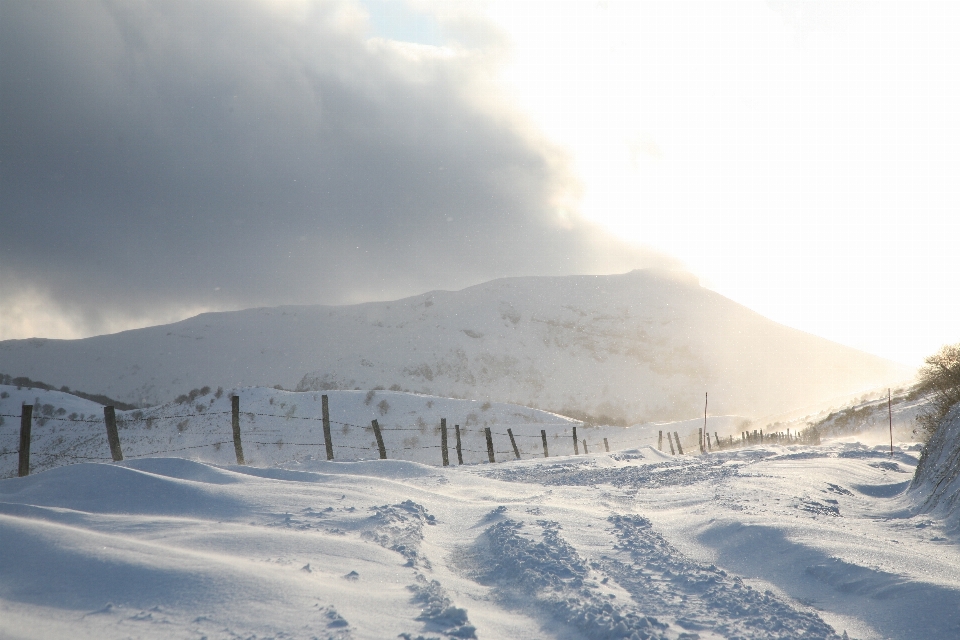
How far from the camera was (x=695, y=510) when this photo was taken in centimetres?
886

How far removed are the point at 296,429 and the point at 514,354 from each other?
9306 centimetres

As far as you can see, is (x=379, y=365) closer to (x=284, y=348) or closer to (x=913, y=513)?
(x=284, y=348)

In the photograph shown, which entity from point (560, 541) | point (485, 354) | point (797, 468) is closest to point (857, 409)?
point (797, 468)

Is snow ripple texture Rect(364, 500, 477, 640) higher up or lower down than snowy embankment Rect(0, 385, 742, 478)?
higher up

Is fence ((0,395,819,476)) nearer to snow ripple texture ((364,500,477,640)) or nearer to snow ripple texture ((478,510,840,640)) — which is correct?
snow ripple texture ((364,500,477,640))

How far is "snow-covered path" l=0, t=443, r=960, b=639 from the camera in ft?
12.4

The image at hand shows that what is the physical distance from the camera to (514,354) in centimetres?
12800

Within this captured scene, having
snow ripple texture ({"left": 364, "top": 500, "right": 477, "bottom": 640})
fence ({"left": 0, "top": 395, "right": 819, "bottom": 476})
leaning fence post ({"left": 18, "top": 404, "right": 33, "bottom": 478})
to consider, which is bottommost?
fence ({"left": 0, "top": 395, "right": 819, "bottom": 476})

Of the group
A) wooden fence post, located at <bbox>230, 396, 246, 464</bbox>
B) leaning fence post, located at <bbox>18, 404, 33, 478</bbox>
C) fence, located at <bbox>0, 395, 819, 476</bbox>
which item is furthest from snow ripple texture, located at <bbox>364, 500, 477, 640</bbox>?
leaning fence post, located at <bbox>18, 404, 33, 478</bbox>

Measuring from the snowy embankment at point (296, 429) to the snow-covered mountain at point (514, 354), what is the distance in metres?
57.0

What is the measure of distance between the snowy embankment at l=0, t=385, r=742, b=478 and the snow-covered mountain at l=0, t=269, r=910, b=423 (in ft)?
187

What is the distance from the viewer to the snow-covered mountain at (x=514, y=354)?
116 m

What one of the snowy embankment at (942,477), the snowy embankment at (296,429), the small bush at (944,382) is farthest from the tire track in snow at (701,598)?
the snowy embankment at (296,429)

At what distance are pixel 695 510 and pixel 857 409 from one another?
46.4m
